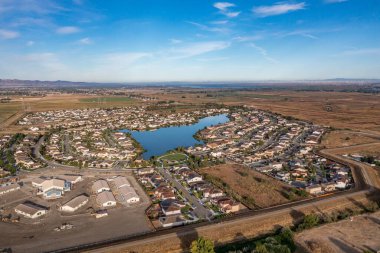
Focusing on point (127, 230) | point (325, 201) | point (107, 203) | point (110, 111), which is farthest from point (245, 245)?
point (110, 111)

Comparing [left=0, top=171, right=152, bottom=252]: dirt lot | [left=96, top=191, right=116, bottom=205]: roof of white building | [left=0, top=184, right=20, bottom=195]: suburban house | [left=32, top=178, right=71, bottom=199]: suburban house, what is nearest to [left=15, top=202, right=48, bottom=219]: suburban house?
[left=0, top=171, right=152, bottom=252]: dirt lot

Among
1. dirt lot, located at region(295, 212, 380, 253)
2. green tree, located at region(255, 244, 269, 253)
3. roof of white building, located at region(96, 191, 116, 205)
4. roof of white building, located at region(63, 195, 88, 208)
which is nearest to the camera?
green tree, located at region(255, 244, 269, 253)

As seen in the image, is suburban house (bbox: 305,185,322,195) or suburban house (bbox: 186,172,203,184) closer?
suburban house (bbox: 305,185,322,195)

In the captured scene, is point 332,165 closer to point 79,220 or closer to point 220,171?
point 220,171

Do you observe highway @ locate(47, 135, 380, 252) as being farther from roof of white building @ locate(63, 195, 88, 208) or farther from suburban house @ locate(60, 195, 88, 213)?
roof of white building @ locate(63, 195, 88, 208)

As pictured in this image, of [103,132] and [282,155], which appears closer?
[282,155]

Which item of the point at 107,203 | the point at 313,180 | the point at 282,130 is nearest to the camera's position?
the point at 107,203

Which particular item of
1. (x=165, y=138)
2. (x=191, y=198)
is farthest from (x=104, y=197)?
(x=165, y=138)
